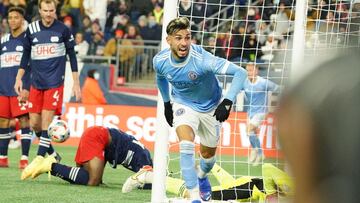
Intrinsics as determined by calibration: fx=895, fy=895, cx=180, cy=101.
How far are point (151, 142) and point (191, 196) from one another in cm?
981

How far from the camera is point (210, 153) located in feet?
28.2

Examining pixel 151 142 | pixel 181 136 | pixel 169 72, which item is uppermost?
pixel 169 72

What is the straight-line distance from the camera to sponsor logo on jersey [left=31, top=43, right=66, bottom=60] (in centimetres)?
1130

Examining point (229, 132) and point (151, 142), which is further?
point (151, 142)

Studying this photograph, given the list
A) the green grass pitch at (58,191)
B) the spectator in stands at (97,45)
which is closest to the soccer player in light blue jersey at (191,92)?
the green grass pitch at (58,191)

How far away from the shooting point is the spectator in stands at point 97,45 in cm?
2217

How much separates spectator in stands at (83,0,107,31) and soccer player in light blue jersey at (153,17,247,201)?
1514 cm

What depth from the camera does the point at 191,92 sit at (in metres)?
8.28

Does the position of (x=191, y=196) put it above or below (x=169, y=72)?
below

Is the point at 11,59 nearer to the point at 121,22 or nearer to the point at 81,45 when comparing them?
the point at 81,45

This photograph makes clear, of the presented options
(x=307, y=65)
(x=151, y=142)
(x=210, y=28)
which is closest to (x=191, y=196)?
(x=307, y=65)

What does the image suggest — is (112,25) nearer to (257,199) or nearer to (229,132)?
(229,132)

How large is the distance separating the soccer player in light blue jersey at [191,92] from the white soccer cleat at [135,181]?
911 millimetres

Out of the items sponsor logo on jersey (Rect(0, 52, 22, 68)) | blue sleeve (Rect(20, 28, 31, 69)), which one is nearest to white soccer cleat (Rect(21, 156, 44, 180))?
blue sleeve (Rect(20, 28, 31, 69))
